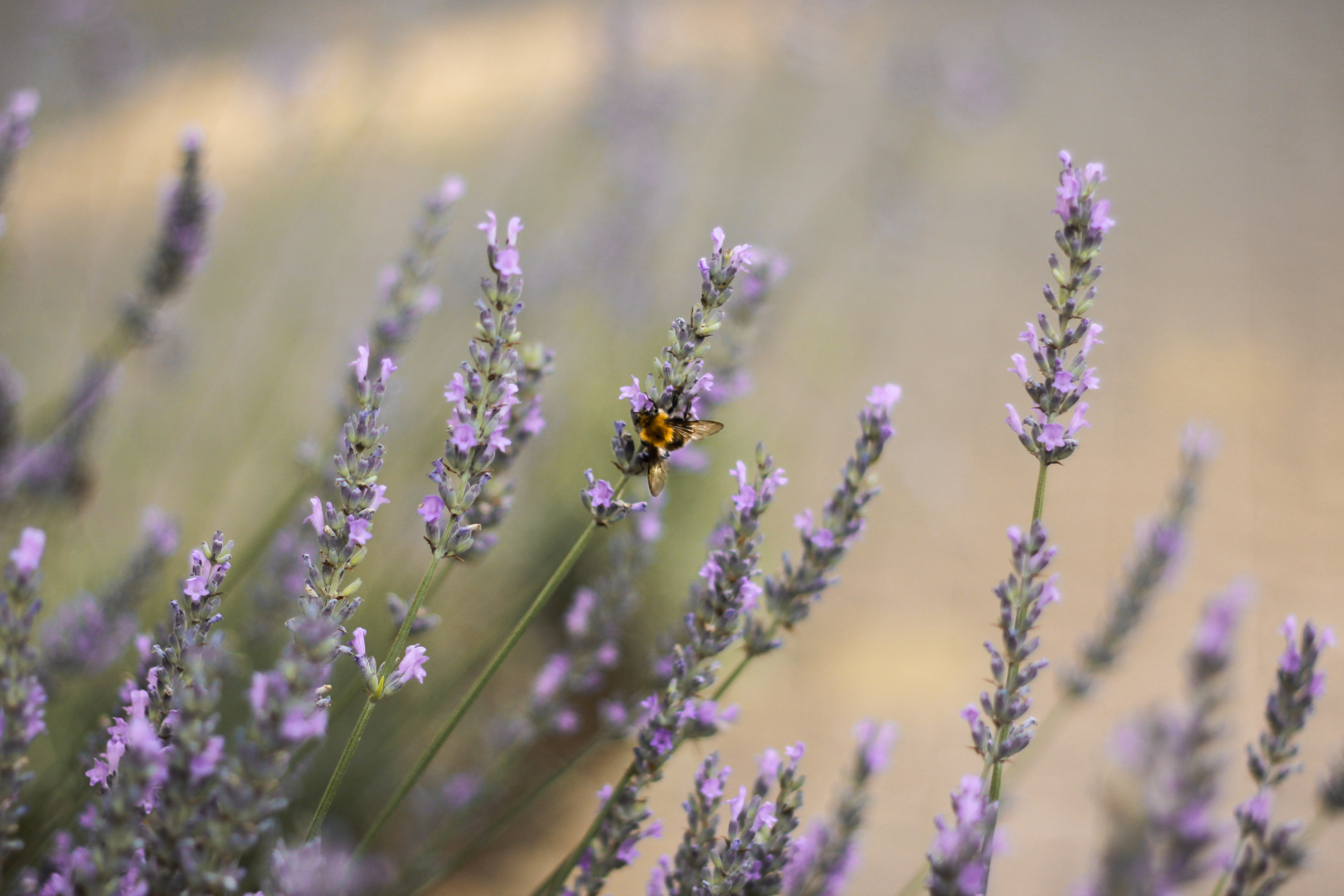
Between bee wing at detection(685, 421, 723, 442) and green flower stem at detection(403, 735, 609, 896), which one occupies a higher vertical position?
bee wing at detection(685, 421, 723, 442)

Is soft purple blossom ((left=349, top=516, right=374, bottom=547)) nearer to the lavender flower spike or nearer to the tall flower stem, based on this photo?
the lavender flower spike

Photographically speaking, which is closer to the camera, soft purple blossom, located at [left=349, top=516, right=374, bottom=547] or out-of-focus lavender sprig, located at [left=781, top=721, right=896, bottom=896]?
soft purple blossom, located at [left=349, top=516, right=374, bottom=547]

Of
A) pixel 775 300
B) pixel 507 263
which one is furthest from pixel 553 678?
pixel 775 300

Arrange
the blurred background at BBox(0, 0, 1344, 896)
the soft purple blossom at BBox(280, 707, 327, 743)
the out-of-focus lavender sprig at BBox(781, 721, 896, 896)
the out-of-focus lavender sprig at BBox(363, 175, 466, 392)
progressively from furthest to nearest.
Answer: the blurred background at BBox(0, 0, 1344, 896)
the out-of-focus lavender sprig at BBox(363, 175, 466, 392)
the out-of-focus lavender sprig at BBox(781, 721, 896, 896)
the soft purple blossom at BBox(280, 707, 327, 743)

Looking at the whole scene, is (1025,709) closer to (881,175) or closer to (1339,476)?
(881,175)

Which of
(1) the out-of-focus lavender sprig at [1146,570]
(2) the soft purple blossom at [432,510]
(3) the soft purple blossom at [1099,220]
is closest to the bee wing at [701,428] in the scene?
(2) the soft purple blossom at [432,510]

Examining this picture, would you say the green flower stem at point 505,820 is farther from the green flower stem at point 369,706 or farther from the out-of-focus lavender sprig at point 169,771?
the out-of-focus lavender sprig at point 169,771

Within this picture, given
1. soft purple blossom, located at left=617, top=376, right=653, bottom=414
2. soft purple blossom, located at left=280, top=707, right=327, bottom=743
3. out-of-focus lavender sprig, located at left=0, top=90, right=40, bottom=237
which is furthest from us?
out-of-focus lavender sprig, located at left=0, top=90, right=40, bottom=237

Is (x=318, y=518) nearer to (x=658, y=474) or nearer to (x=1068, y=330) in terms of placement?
(x=658, y=474)

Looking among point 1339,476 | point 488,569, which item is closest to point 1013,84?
point 1339,476

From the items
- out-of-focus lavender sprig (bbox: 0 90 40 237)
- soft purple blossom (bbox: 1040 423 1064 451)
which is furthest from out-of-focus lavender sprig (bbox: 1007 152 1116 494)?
out-of-focus lavender sprig (bbox: 0 90 40 237)
